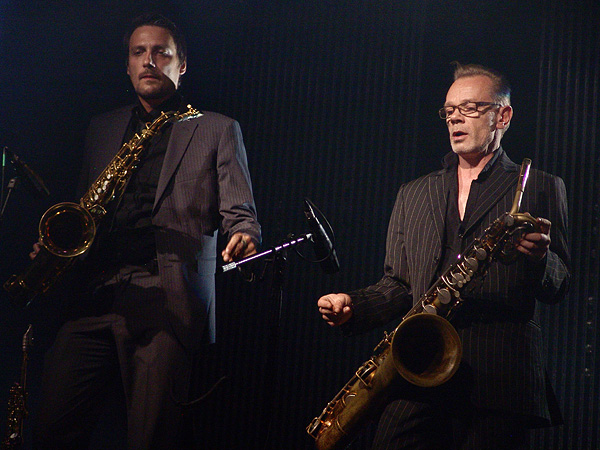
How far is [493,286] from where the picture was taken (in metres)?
2.33

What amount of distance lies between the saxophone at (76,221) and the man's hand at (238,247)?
2.08 ft

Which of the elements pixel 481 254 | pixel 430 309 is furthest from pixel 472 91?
pixel 430 309

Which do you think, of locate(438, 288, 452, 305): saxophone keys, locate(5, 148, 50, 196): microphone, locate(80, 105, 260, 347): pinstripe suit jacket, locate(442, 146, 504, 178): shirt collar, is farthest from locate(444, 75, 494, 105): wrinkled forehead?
locate(5, 148, 50, 196): microphone

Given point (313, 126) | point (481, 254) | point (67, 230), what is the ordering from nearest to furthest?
point (481, 254) < point (67, 230) < point (313, 126)

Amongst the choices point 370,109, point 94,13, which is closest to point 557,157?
point 370,109

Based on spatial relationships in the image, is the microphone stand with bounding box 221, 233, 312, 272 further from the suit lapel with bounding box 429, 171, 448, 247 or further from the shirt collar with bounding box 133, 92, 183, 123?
the shirt collar with bounding box 133, 92, 183, 123

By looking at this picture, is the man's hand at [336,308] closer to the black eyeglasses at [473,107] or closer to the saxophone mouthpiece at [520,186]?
the saxophone mouthpiece at [520,186]

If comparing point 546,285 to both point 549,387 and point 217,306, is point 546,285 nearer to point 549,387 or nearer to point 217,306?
point 549,387

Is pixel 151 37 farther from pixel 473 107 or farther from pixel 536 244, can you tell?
pixel 536 244

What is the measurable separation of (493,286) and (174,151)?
150cm

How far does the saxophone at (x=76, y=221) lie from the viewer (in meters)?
2.64

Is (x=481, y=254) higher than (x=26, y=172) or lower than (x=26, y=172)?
lower

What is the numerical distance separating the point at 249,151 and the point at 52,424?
2383 mm

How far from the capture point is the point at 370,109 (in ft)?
13.7
